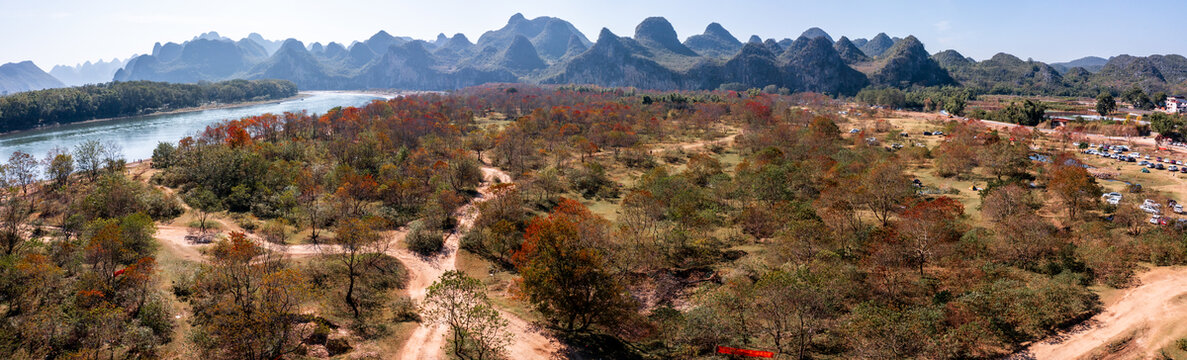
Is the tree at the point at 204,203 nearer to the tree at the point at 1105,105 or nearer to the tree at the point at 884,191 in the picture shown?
the tree at the point at 884,191

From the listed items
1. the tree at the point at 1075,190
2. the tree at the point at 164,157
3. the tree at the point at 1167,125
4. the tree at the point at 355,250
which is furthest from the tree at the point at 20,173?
the tree at the point at 1167,125

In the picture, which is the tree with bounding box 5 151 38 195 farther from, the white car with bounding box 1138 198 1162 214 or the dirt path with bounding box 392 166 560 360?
the white car with bounding box 1138 198 1162 214

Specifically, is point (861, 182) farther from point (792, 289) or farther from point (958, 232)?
point (792, 289)

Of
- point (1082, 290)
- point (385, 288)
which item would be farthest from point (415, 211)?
point (1082, 290)

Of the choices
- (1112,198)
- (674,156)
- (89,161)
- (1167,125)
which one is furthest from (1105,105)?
(89,161)

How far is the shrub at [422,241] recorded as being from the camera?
140ft

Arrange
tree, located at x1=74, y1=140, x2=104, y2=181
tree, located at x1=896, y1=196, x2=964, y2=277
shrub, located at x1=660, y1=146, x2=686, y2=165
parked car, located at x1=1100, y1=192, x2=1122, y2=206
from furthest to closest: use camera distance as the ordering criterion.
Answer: shrub, located at x1=660, y1=146, x2=686, y2=165 → tree, located at x1=74, y1=140, x2=104, y2=181 → parked car, located at x1=1100, y1=192, x2=1122, y2=206 → tree, located at x1=896, y1=196, x2=964, y2=277

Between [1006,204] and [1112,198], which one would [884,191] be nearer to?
[1006,204]

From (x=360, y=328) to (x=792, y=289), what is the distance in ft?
79.7

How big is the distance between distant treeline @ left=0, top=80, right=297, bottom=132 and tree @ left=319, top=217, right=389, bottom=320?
428 ft

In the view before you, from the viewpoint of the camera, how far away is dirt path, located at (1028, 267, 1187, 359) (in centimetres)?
2631

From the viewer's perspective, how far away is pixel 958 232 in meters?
39.8

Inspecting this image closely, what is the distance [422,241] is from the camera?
140ft

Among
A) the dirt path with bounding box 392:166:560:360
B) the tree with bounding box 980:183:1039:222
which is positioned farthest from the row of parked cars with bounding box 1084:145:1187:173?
the dirt path with bounding box 392:166:560:360
